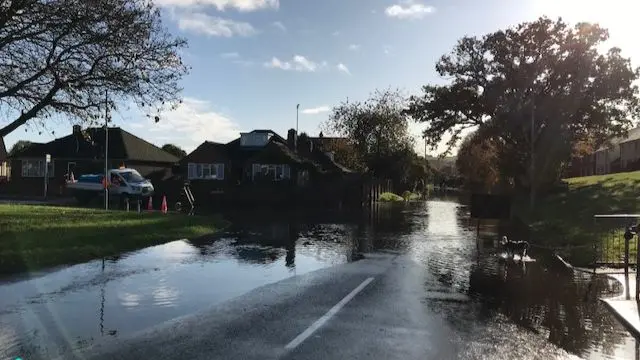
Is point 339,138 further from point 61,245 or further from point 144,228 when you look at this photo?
point 61,245

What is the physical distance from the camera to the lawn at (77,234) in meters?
12.5

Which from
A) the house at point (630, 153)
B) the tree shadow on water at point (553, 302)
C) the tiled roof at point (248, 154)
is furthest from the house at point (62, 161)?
the house at point (630, 153)

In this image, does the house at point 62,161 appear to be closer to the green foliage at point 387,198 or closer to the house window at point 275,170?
the house window at point 275,170

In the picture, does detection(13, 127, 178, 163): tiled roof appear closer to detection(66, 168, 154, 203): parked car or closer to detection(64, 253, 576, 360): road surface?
detection(66, 168, 154, 203): parked car

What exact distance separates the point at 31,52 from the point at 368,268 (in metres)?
12.8

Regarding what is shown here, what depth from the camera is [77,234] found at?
52.0ft

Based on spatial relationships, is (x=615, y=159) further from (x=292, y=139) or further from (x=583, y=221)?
(x=583, y=221)

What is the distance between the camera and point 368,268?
13.5 metres

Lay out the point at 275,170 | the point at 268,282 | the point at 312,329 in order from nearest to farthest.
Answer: the point at 312,329 < the point at 268,282 < the point at 275,170

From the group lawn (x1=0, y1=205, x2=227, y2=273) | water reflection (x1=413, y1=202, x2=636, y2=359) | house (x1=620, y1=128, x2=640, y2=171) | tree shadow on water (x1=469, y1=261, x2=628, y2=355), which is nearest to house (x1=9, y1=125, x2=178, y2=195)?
lawn (x1=0, y1=205, x2=227, y2=273)

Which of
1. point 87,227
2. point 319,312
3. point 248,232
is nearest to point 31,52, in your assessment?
point 87,227

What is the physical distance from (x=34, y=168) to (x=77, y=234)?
39.1 m

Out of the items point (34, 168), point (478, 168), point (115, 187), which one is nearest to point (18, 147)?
point (34, 168)

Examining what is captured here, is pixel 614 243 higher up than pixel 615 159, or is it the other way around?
pixel 615 159
